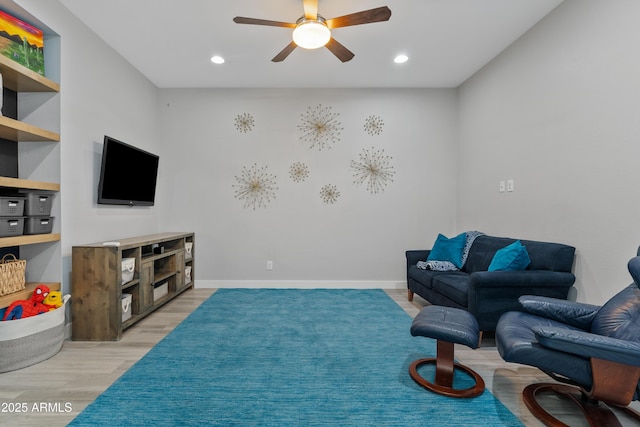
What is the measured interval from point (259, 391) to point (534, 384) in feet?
5.70

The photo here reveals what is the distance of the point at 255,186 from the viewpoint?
4406 millimetres

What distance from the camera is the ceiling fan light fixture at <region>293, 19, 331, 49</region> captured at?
2.41 m

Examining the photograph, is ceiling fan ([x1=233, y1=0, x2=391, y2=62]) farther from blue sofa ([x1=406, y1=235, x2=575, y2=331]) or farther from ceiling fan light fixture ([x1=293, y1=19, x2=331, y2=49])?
blue sofa ([x1=406, y1=235, x2=575, y2=331])

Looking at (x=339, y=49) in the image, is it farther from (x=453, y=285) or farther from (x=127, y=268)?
(x=127, y=268)

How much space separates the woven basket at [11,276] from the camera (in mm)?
2172

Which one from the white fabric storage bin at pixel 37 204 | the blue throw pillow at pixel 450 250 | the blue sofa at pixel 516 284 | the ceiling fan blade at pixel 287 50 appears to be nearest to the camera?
the white fabric storage bin at pixel 37 204

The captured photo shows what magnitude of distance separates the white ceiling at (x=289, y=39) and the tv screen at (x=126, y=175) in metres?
1.12

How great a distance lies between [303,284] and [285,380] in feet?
7.87

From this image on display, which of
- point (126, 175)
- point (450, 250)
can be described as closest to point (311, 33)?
point (126, 175)

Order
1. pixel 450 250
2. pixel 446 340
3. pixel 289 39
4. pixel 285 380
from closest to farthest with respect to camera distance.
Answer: pixel 446 340, pixel 285 380, pixel 289 39, pixel 450 250

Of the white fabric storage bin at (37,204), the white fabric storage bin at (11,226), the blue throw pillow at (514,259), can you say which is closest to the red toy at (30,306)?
the white fabric storage bin at (11,226)

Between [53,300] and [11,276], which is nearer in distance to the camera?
[11,276]

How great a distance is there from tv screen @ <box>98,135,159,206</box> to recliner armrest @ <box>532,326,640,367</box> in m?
3.71

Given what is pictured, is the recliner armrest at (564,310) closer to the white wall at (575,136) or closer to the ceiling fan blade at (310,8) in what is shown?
the white wall at (575,136)
